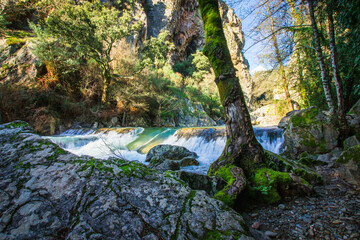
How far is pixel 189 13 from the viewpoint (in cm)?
3180

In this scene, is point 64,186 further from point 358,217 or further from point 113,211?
point 358,217

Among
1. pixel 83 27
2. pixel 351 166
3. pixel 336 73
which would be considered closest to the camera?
pixel 351 166

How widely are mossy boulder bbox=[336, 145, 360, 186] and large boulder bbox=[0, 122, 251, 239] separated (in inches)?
103

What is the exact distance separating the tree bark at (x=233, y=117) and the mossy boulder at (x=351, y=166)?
4.35 ft

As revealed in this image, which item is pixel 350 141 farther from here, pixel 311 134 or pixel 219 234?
pixel 219 234

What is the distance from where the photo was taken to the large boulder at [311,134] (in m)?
4.40

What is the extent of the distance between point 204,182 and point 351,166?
2491 millimetres

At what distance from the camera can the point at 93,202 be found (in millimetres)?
1167

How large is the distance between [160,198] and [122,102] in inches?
602

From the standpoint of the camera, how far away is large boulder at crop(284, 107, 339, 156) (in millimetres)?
4398

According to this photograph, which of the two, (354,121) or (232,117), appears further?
(354,121)

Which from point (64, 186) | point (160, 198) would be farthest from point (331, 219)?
point (64, 186)

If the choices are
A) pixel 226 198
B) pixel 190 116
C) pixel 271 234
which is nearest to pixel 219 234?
pixel 271 234

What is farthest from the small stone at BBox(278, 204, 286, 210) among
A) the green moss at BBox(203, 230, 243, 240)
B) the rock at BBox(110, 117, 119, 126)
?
the rock at BBox(110, 117, 119, 126)
